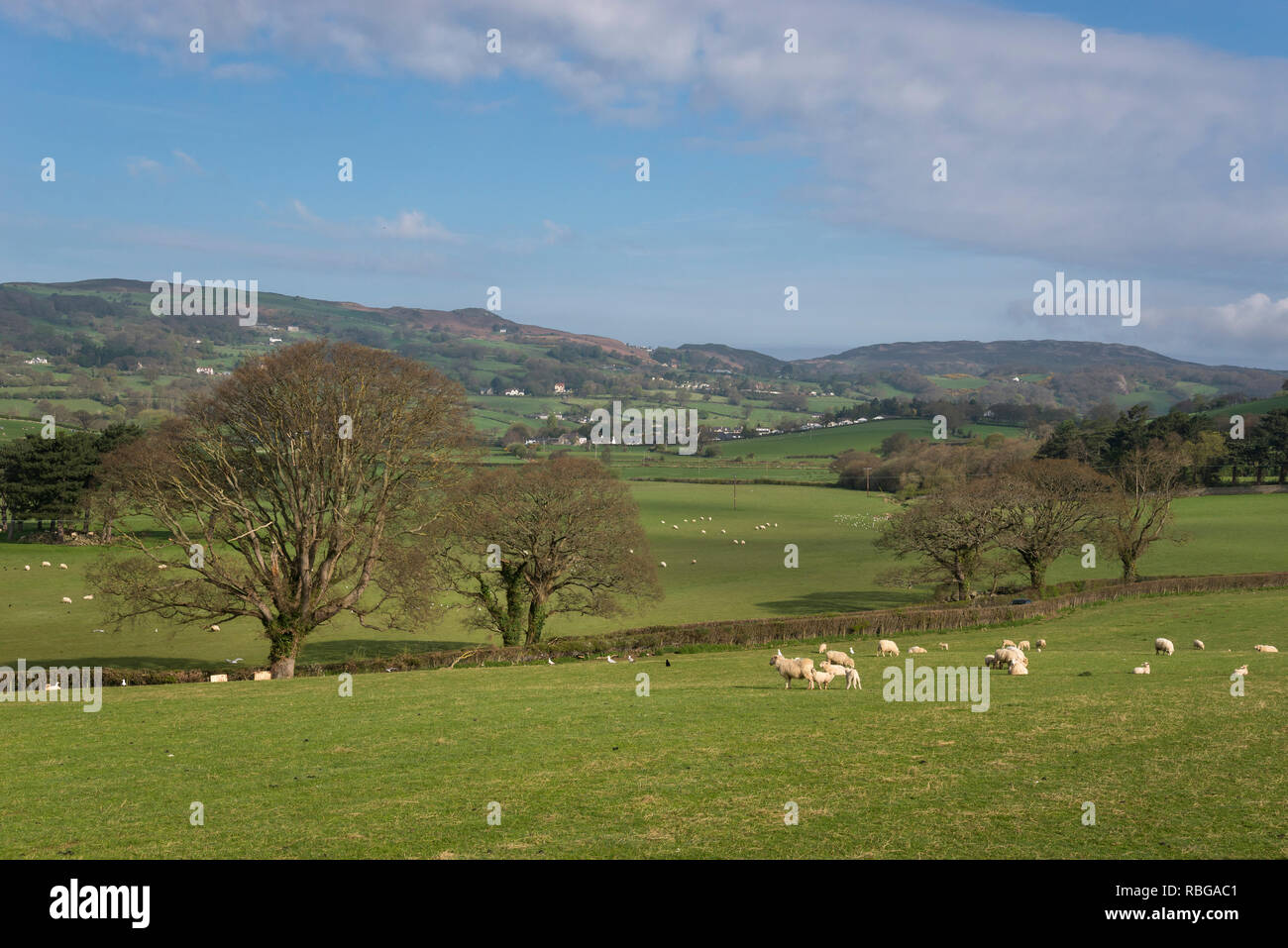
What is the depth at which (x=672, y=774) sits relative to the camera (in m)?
13.0

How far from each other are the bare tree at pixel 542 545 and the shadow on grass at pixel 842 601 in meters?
16.0

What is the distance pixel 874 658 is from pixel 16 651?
130ft

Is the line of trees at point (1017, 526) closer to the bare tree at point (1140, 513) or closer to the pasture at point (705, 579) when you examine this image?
the bare tree at point (1140, 513)

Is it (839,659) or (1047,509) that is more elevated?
(1047,509)

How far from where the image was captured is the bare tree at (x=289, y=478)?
3253cm

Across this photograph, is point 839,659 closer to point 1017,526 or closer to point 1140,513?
point 1017,526

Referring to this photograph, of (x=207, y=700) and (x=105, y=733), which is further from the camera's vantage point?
(x=207, y=700)

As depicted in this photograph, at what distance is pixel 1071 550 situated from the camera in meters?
60.6

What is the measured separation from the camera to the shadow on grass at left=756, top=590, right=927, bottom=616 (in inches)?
2275

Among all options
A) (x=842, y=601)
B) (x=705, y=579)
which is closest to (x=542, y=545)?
(x=842, y=601)

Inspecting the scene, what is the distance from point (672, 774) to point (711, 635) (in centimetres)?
2617
